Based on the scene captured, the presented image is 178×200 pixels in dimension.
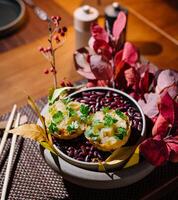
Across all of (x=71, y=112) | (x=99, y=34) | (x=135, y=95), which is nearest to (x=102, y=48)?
(x=99, y=34)

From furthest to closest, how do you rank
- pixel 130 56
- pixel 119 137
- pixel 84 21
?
pixel 84 21 → pixel 130 56 → pixel 119 137

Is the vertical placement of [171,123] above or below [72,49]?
above

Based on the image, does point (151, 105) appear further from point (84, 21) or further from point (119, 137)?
point (84, 21)

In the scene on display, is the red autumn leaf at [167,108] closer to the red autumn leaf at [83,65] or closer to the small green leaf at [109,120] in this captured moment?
the small green leaf at [109,120]

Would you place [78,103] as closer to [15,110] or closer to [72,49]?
[15,110]

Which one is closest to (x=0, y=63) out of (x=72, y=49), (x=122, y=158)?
(x=72, y=49)

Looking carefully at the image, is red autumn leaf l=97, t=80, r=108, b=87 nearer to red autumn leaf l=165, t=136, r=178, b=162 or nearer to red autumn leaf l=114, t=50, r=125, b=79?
red autumn leaf l=114, t=50, r=125, b=79
